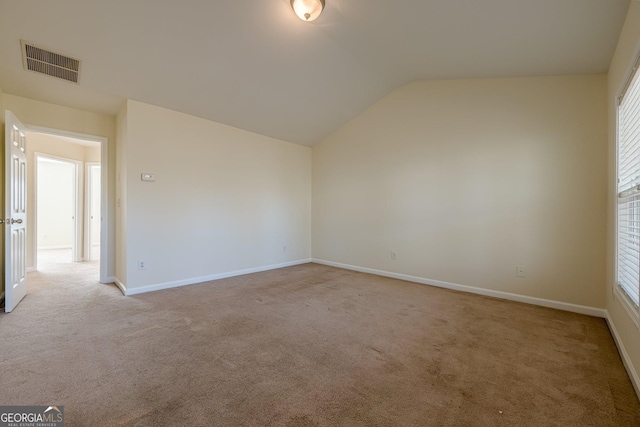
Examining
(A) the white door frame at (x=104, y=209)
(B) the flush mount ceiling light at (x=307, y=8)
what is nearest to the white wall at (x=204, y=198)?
(A) the white door frame at (x=104, y=209)

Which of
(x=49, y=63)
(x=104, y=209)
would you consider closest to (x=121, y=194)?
(x=104, y=209)

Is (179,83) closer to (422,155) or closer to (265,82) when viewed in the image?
(265,82)

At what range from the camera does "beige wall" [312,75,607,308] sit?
3.08 meters

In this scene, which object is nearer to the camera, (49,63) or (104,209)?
(49,63)

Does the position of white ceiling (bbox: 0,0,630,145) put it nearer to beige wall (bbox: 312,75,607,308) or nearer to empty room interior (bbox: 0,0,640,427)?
empty room interior (bbox: 0,0,640,427)

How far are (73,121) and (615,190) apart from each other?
6.37 m

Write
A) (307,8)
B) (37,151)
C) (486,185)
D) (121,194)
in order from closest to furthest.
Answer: (307,8) < (486,185) < (121,194) < (37,151)

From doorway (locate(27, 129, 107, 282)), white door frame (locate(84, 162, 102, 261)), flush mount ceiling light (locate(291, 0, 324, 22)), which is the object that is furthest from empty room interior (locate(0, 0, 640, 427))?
white door frame (locate(84, 162, 102, 261))

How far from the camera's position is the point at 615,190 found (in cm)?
251

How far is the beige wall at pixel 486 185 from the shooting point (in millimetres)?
3078

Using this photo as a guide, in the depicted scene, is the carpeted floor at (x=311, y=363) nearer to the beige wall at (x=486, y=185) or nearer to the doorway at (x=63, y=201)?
the beige wall at (x=486, y=185)

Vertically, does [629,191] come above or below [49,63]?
below

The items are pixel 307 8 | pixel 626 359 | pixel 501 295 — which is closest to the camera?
pixel 626 359

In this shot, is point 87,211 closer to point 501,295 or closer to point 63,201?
point 63,201
